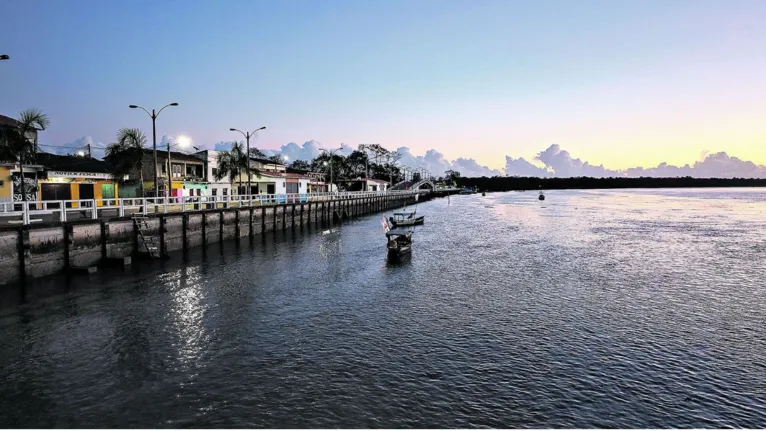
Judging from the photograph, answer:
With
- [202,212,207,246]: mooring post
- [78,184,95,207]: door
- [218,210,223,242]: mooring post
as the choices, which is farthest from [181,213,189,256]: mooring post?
[78,184,95,207]: door

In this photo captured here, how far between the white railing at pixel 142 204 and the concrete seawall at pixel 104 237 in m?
0.99

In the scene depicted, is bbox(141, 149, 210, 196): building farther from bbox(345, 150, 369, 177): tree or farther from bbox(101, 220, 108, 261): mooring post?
bbox(345, 150, 369, 177): tree

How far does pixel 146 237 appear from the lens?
3300cm

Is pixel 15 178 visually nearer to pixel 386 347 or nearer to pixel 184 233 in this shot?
pixel 184 233

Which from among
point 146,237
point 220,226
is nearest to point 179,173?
point 220,226

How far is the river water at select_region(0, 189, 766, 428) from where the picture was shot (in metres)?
11.9

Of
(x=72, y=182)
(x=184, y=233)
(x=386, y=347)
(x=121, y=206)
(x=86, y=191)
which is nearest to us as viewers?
(x=386, y=347)

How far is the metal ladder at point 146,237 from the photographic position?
1280 inches

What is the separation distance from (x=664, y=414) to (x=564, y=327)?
701 centimetres

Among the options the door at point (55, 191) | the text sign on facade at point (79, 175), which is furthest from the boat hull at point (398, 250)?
the text sign on facade at point (79, 175)

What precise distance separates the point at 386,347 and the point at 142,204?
30.8 m

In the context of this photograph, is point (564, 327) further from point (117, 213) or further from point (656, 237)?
Result: point (656, 237)

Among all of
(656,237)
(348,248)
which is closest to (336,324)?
(348,248)

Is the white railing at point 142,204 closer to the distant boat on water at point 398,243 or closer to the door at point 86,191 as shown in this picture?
the door at point 86,191
